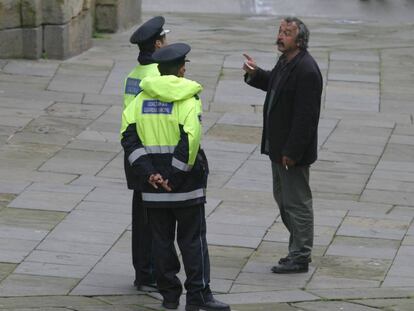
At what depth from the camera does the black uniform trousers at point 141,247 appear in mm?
8242

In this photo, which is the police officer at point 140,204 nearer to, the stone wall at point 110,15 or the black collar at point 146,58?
the black collar at point 146,58

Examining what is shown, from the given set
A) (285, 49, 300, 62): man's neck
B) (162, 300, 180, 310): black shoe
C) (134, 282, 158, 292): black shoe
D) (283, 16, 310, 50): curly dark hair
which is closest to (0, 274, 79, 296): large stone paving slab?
(134, 282, 158, 292): black shoe

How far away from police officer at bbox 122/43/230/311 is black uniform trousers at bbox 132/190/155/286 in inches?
16.6

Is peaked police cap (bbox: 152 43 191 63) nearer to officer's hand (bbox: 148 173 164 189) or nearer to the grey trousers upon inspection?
officer's hand (bbox: 148 173 164 189)

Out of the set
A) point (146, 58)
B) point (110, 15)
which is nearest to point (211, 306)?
point (146, 58)

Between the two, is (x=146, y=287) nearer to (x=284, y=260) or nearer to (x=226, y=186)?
(x=284, y=260)

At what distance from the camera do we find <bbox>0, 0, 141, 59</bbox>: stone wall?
16.0 m

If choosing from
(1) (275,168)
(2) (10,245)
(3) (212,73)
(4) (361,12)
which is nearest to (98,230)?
(2) (10,245)

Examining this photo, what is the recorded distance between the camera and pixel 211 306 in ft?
25.2

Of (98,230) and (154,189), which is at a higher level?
(154,189)

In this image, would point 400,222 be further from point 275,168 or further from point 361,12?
point 361,12

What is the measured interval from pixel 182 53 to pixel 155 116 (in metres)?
0.43

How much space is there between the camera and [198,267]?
25.4 ft

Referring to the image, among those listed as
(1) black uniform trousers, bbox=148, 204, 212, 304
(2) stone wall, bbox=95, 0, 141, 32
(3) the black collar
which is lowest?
(2) stone wall, bbox=95, 0, 141, 32
